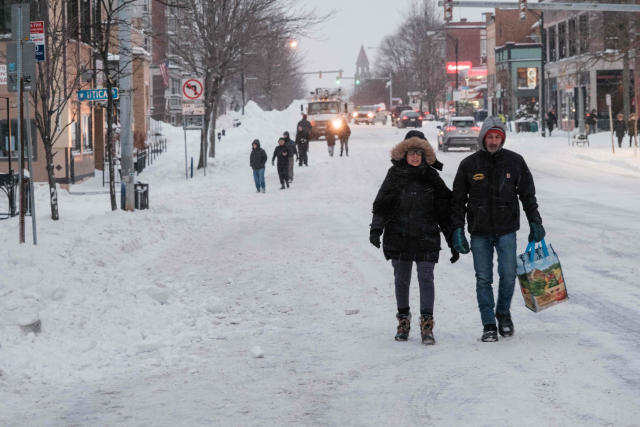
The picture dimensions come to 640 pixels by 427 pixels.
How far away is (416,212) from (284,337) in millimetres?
1624

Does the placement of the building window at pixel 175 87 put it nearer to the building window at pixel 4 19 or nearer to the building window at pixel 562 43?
the building window at pixel 562 43

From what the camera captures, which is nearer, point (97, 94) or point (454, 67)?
point (97, 94)

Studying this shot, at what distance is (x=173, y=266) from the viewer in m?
13.4

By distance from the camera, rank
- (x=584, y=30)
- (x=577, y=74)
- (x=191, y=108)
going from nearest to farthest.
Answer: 1. (x=191, y=108)
2. (x=577, y=74)
3. (x=584, y=30)

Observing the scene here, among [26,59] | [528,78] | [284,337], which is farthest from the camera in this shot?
[528,78]

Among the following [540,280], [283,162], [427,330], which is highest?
[283,162]

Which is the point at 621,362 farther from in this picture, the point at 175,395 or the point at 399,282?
the point at 175,395

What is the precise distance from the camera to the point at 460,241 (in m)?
7.96

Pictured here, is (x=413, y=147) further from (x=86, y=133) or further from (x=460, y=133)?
(x=460, y=133)

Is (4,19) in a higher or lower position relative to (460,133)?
higher

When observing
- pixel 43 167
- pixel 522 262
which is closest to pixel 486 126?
pixel 522 262

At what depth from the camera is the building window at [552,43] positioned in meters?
72.7

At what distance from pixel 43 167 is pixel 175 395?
23.8 m

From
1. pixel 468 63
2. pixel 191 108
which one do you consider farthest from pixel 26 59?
pixel 468 63
